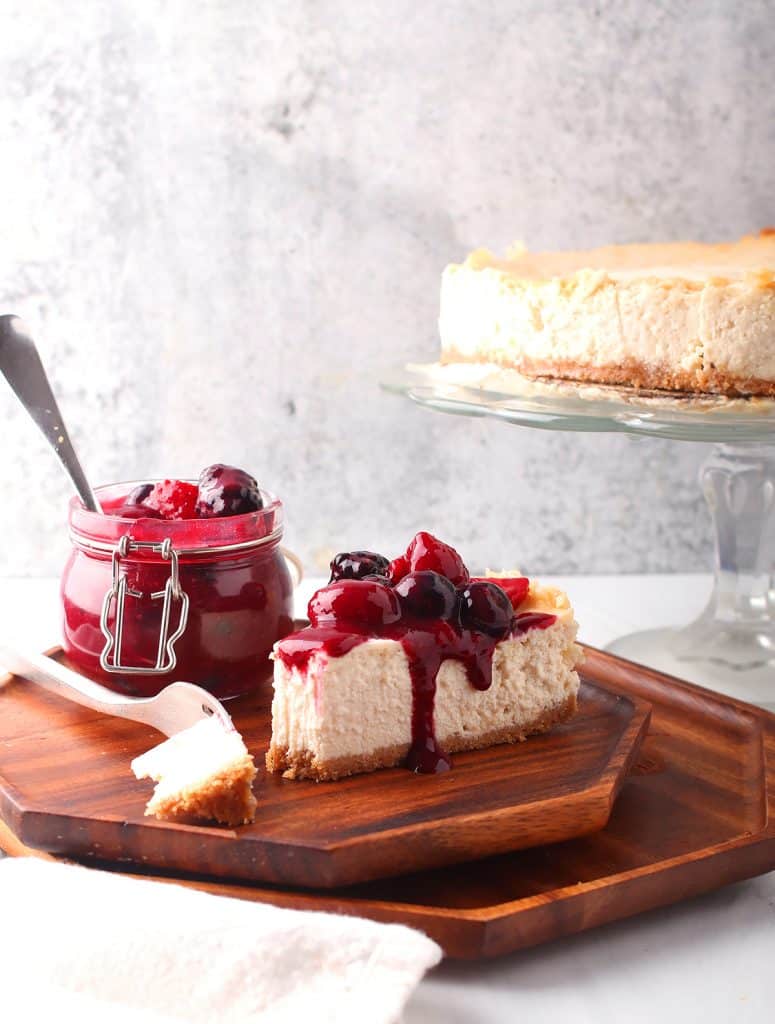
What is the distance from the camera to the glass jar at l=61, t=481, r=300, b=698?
131 cm

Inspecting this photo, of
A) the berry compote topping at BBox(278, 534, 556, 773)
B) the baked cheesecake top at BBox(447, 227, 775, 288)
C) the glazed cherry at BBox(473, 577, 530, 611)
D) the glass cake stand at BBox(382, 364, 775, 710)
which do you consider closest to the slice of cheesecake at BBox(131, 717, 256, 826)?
the berry compote topping at BBox(278, 534, 556, 773)

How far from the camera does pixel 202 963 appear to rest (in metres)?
0.91

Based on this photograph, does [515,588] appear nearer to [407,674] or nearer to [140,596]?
[407,674]

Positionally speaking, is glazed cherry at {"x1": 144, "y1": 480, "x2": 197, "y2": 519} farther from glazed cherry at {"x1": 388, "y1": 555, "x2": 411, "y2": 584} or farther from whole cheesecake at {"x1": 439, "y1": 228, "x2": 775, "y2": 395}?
whole cheesecake at {"x1": 439, "y1": 228, "x2": 775, "y2": 395}

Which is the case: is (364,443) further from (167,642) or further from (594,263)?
(167,642)

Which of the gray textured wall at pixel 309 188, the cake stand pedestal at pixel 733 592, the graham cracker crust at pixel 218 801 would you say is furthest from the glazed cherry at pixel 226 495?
the gray textured wall at pixel 309 188

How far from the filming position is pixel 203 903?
0.94 meters

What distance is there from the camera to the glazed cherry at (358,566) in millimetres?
1278

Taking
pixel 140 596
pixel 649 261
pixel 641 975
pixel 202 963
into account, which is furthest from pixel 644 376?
pixel 202 963

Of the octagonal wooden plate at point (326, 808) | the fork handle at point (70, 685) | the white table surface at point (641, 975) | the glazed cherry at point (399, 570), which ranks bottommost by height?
the white table surface at point (641, 975)

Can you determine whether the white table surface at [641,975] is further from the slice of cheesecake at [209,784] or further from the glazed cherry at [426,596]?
the glazed cherry at [426,596]

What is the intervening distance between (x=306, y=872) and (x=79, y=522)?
1.79 feet

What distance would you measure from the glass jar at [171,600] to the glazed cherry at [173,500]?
53mm

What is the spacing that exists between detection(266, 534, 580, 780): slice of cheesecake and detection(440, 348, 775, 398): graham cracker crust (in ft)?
1.55
